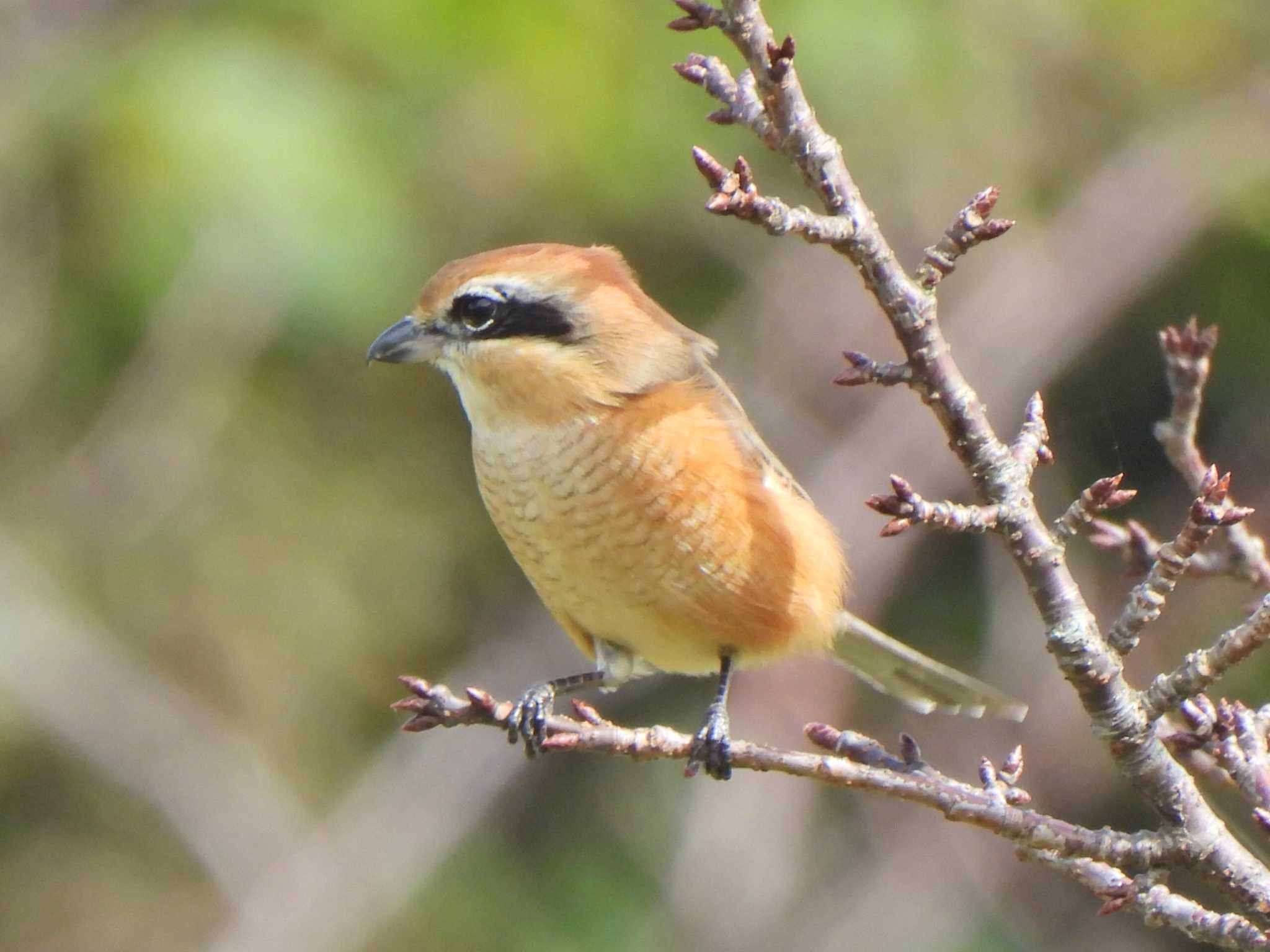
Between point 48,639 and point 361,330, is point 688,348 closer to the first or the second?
point 361,330

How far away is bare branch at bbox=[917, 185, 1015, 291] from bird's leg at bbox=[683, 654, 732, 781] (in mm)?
691

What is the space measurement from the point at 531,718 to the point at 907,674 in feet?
4.94

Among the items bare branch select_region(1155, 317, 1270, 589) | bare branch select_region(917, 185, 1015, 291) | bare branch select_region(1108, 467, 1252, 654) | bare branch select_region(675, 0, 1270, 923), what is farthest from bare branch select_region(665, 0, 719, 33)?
bare branch select_region(1155, 317, 1270, 589)

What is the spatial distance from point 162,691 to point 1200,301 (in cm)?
406

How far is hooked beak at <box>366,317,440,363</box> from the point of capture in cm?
320

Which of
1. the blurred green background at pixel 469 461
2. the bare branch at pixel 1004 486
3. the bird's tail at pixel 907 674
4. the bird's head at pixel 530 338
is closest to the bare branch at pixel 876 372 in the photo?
the bare branch at pixel 1004 486

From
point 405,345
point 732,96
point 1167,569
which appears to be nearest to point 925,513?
point 1167,569

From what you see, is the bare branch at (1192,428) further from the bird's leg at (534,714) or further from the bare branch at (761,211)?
the bird's leg at (534,714)

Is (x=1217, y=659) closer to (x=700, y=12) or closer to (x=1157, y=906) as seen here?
(x=1157, y=906)

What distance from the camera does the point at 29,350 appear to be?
535 centimetres

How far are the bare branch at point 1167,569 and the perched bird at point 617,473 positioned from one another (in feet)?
3.30

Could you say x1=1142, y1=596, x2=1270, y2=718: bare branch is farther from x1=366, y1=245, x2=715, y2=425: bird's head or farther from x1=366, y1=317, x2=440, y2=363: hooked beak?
x1=366, y1=317, x2=440, y2=363: hooked beak

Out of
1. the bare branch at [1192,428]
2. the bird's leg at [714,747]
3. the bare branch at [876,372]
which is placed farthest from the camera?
the bare branch at [1192,428]

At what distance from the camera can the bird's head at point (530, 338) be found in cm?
312
